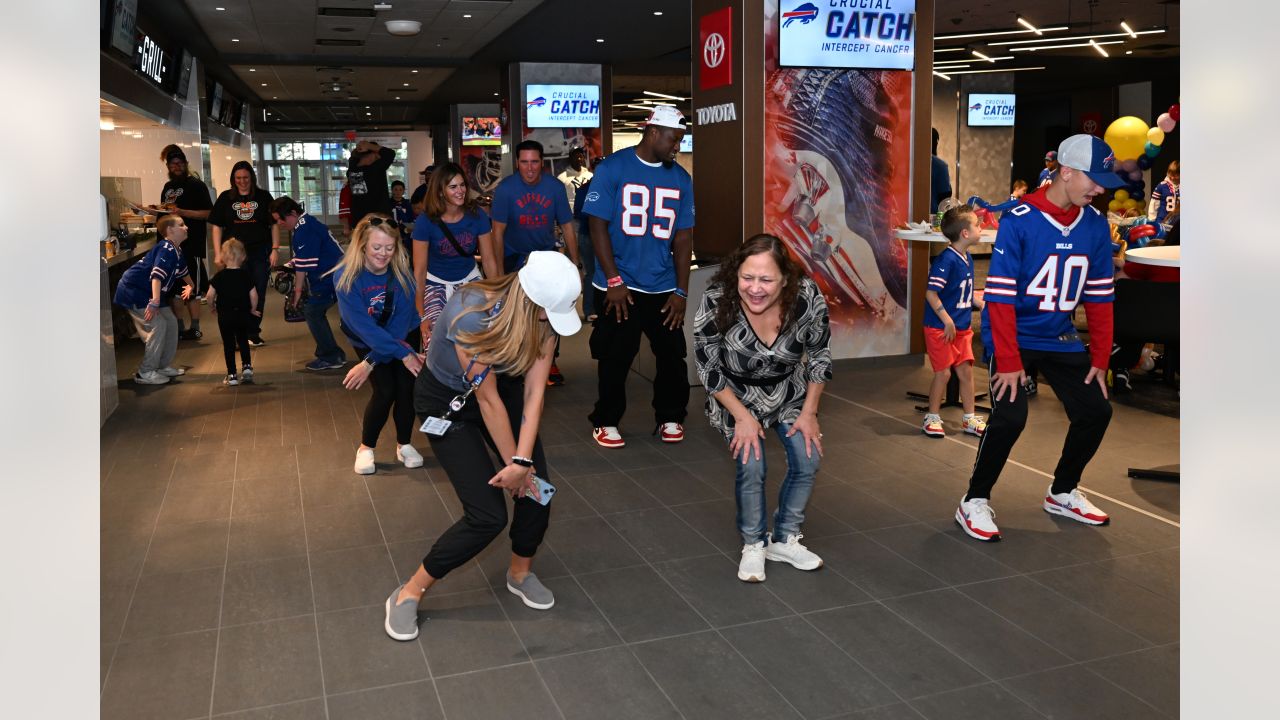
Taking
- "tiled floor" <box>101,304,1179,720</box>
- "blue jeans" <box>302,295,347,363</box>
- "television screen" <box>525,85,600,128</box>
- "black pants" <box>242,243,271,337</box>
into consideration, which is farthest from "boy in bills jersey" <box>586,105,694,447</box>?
"television screen" <box>525,85,600,128</box>

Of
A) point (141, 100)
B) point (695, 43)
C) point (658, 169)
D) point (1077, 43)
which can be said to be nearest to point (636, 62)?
point (1077, 43)

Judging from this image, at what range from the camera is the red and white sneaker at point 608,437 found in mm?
5691

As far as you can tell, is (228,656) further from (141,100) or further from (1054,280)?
(141,100)

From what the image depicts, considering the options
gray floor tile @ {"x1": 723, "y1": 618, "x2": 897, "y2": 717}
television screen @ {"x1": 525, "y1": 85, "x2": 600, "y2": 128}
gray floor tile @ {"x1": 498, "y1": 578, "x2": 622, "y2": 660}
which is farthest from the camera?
television screen @ {"x1": 525, "y1": 85, "x2": 600, "y2": 128}

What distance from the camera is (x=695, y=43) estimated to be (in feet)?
25.6

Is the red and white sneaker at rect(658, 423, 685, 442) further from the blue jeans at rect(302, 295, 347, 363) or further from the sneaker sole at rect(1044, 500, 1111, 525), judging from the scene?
the blue jeans at rect(302, 295, 347, 363)

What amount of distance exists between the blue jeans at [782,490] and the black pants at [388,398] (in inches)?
82.2

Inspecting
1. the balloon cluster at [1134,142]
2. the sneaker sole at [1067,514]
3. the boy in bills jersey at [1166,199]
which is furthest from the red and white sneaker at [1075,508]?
the balloon cluster at [1134,142]

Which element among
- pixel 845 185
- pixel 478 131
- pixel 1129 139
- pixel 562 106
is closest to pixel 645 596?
pixel 845 185

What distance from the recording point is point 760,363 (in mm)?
3625

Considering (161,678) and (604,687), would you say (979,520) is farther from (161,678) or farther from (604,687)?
(161,678)

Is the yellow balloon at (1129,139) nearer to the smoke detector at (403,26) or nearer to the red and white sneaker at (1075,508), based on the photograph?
the red and white sneaker at (1075,508)

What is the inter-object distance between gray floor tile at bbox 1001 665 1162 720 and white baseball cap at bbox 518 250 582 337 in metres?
1.63

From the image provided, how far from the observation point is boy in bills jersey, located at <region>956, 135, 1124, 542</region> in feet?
12.8
